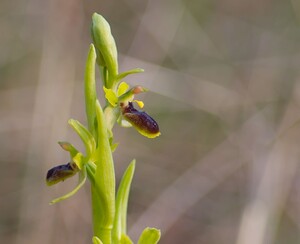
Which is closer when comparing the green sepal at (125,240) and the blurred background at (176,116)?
the green sepal at (125,240)

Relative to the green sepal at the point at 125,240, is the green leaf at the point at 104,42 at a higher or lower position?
higher

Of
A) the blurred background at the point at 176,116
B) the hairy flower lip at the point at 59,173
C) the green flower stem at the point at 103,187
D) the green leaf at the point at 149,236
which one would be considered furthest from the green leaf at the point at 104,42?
the blurred background at the point at 176,116

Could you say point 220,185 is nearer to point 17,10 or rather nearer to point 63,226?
point 63,226

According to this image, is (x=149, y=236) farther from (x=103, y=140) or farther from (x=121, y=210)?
(x=103, y=140)

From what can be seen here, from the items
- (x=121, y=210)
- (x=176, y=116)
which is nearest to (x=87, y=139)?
(x=121, y=210)

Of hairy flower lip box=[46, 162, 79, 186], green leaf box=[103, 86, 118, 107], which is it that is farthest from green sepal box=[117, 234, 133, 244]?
green leaf box=[103, 86, 118, 107]

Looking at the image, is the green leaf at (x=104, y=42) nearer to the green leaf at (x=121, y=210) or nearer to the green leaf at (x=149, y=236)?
the green leaf at (x=121, y=210)
